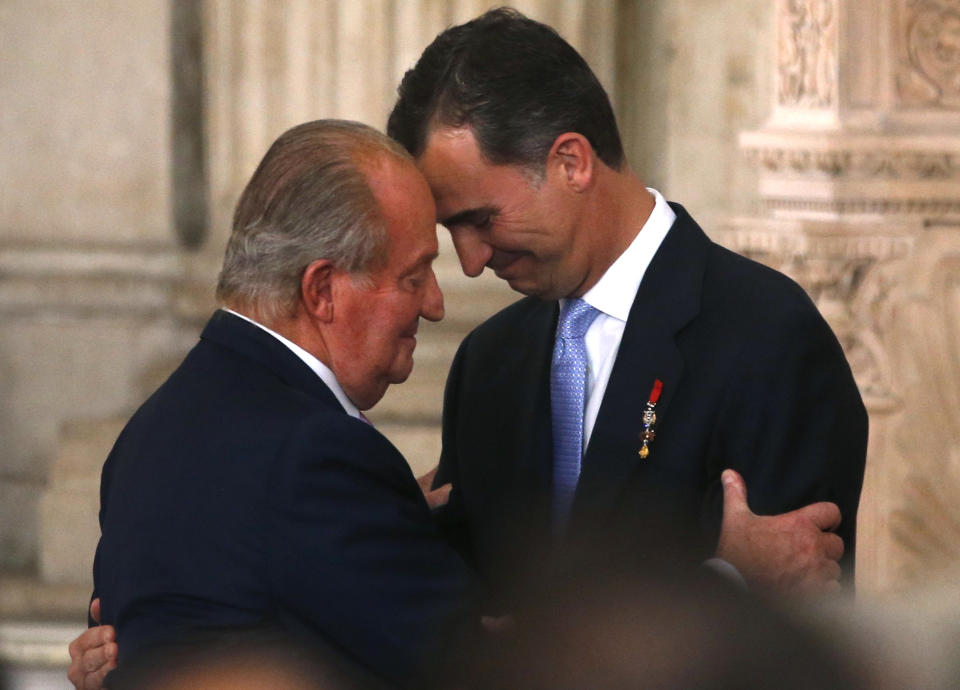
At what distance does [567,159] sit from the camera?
8.52 feet

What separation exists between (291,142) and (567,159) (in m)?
0.58

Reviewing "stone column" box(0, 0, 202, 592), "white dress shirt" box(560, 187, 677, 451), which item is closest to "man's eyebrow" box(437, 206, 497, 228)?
"white dress shirt" box(560, 187, 677, 451)

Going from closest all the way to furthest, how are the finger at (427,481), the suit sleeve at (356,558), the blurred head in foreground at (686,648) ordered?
the blurred head in foreground at (686,648) → the suit sleeve at (356,558) → the finger at (427,481)

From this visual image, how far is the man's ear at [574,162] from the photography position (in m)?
2.59

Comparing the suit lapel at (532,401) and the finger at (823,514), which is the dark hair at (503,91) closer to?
the suit lapel at (532,401)

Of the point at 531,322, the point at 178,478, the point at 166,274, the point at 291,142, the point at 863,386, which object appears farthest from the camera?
the point at 166,274

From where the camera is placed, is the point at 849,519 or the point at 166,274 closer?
the point at 849,519

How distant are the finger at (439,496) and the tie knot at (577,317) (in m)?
0.40

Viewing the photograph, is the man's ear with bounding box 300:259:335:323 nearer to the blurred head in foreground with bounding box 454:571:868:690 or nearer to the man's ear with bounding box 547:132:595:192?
the man's ear with bounding box 547:132:595:192

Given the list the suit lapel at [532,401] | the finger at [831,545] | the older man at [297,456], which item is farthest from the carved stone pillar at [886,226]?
the older man at [297,456]

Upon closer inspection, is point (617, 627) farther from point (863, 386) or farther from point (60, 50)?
point (60, 50)

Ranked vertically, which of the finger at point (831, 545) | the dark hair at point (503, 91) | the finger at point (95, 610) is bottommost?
the finger at point (95, 610)

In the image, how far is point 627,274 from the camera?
8.61 feet

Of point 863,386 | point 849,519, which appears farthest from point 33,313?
point 849,519
